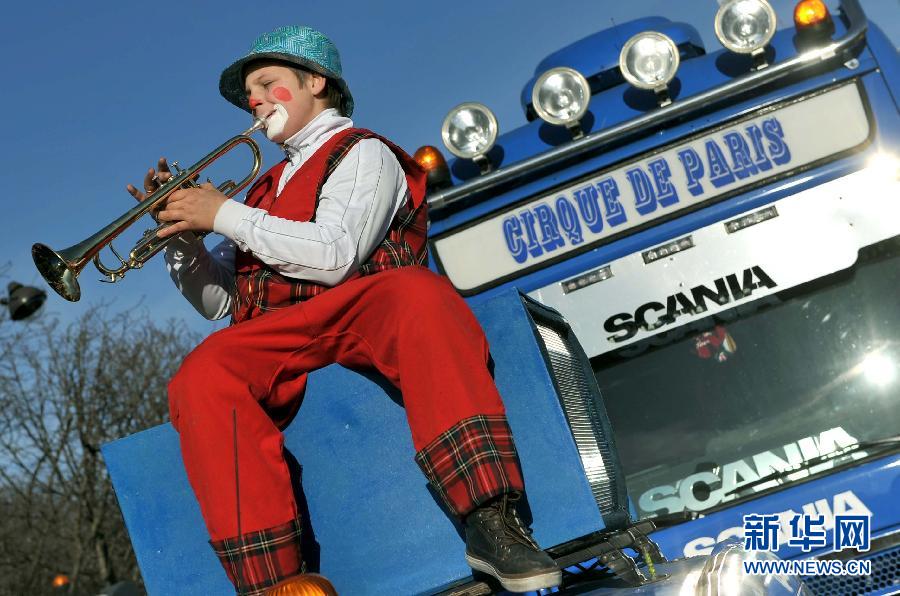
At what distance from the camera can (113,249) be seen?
9.78ft

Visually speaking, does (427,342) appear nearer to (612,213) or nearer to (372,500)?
(372,500)

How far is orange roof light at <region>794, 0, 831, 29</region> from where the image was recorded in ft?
13.9

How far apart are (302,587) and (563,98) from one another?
279cm

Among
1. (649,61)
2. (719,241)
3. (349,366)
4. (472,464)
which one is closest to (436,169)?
(649,61)

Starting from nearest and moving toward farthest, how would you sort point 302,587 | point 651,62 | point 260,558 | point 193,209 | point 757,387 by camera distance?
point 302,587 < point 260,558 < point 193,209 < point 757,387 < point 651,62

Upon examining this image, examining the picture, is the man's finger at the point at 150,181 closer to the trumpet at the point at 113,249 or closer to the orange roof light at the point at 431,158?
the trumpet at the point at 113,249

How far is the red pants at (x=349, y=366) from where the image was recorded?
87.4 inches

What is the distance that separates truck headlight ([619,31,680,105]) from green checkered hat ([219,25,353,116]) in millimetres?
1759

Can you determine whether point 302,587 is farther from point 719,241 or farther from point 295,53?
point 719,241

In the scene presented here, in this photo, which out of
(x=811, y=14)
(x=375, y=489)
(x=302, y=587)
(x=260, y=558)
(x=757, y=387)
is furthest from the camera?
(x=811, y=14)

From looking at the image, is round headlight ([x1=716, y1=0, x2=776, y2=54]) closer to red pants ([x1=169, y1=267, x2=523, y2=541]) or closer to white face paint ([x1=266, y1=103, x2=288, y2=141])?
white face paint ([x1=266, y1=103, x2=288, y2=141])

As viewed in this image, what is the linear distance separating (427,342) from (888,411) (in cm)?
243

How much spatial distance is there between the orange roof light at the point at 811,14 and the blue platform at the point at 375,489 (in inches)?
96.7

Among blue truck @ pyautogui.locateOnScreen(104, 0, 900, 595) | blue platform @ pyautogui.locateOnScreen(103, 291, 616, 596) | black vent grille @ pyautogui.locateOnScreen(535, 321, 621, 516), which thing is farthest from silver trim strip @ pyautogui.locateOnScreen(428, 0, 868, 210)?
blue platform @ pyautogui.locateOnScreen(103, 291, 616, 596)
